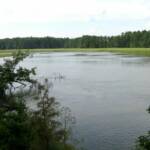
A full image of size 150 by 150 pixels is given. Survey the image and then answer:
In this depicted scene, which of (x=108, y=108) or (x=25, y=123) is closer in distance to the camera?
(x=25, y=123)

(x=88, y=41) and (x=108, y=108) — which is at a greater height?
(x=88, y=41)

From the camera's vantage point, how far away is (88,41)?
162 metres

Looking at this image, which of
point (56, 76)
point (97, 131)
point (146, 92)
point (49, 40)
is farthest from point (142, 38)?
point (97, 131)

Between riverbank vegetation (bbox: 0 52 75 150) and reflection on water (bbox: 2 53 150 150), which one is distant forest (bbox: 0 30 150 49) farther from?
riverbank vegetation (bbox: 0 52 75 150)

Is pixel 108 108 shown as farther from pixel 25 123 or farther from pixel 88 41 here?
pixel 88 41

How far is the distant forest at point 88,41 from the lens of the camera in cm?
13875

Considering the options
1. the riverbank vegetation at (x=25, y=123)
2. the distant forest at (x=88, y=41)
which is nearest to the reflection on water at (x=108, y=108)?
the riverbank vegetation at (x=25, y=123)

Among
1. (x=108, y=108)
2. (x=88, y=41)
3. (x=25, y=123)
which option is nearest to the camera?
(x=25, y=123)

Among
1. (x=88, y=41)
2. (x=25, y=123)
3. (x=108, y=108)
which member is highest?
(x=88, y=41)

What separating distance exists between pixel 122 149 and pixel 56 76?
3358 centimetres

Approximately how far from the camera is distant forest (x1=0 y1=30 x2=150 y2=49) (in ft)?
455

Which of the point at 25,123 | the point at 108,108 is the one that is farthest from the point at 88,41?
the point at 25,123

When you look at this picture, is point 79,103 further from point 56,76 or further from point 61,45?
point 61,45

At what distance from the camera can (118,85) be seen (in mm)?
41969
